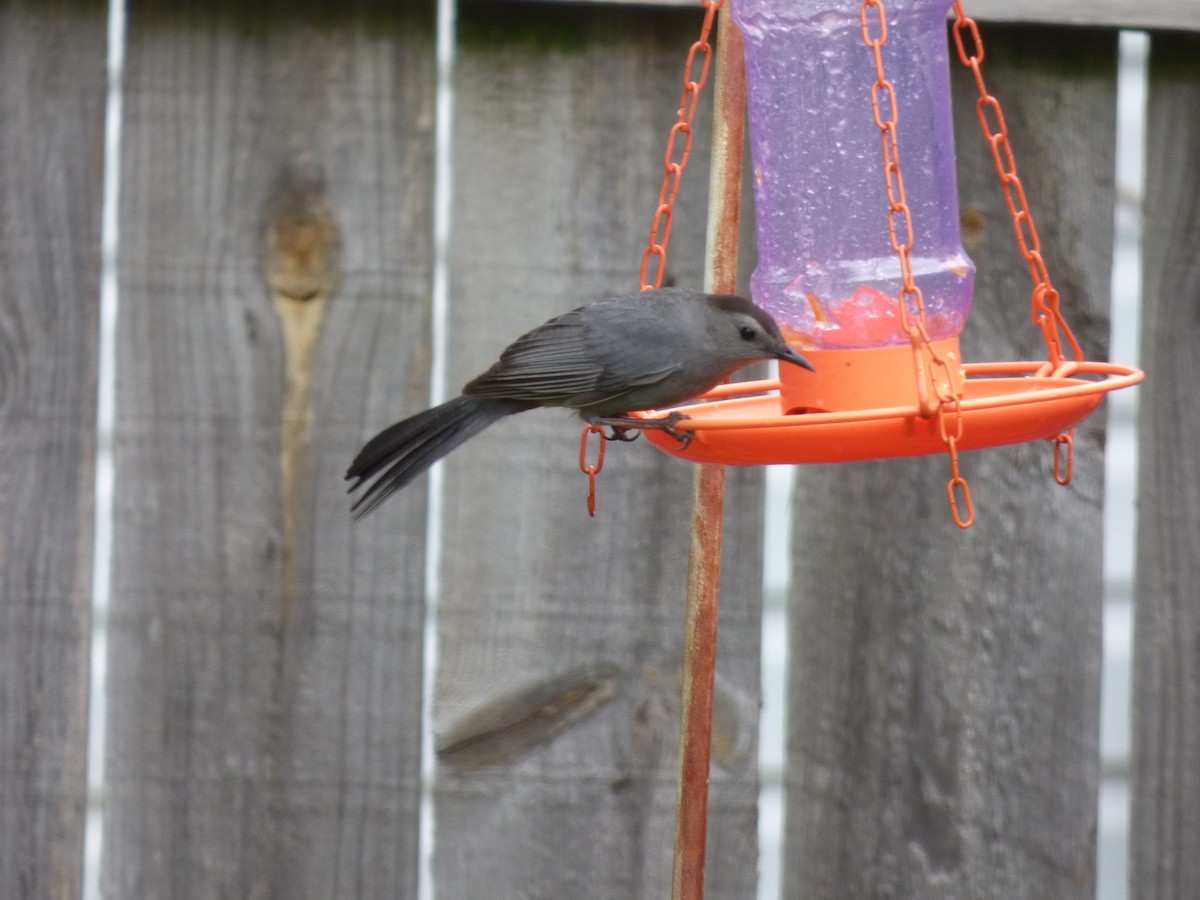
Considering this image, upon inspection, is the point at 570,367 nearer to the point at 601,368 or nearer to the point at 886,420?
the point at 601,368

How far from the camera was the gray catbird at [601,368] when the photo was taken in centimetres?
237

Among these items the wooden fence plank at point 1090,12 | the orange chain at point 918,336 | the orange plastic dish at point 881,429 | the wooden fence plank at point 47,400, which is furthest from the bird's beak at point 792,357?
the wooden fence plank at point 47,400

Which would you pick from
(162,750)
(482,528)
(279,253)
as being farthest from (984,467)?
(162,750)

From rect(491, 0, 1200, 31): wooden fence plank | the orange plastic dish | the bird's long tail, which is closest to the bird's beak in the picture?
the orange plastic dish

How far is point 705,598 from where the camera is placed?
206cm

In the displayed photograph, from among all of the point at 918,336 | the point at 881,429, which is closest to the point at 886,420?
the point at 881,429

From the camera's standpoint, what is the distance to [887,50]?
7.94ft

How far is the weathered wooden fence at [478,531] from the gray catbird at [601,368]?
0.10 m

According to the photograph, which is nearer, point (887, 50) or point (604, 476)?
point (887, 50)

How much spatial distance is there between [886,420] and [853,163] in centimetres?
68

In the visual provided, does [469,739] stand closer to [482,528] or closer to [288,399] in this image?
[482,528]

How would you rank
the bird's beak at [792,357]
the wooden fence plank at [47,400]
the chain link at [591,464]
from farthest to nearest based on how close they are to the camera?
the wooden fence plank at [47,400]
the bird's beak at [792,357]
the chain link at [591,464]

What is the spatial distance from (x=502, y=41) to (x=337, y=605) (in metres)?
1.05

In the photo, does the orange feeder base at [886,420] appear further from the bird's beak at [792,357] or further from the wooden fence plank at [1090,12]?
the wooden fence plank at [1090,12]
